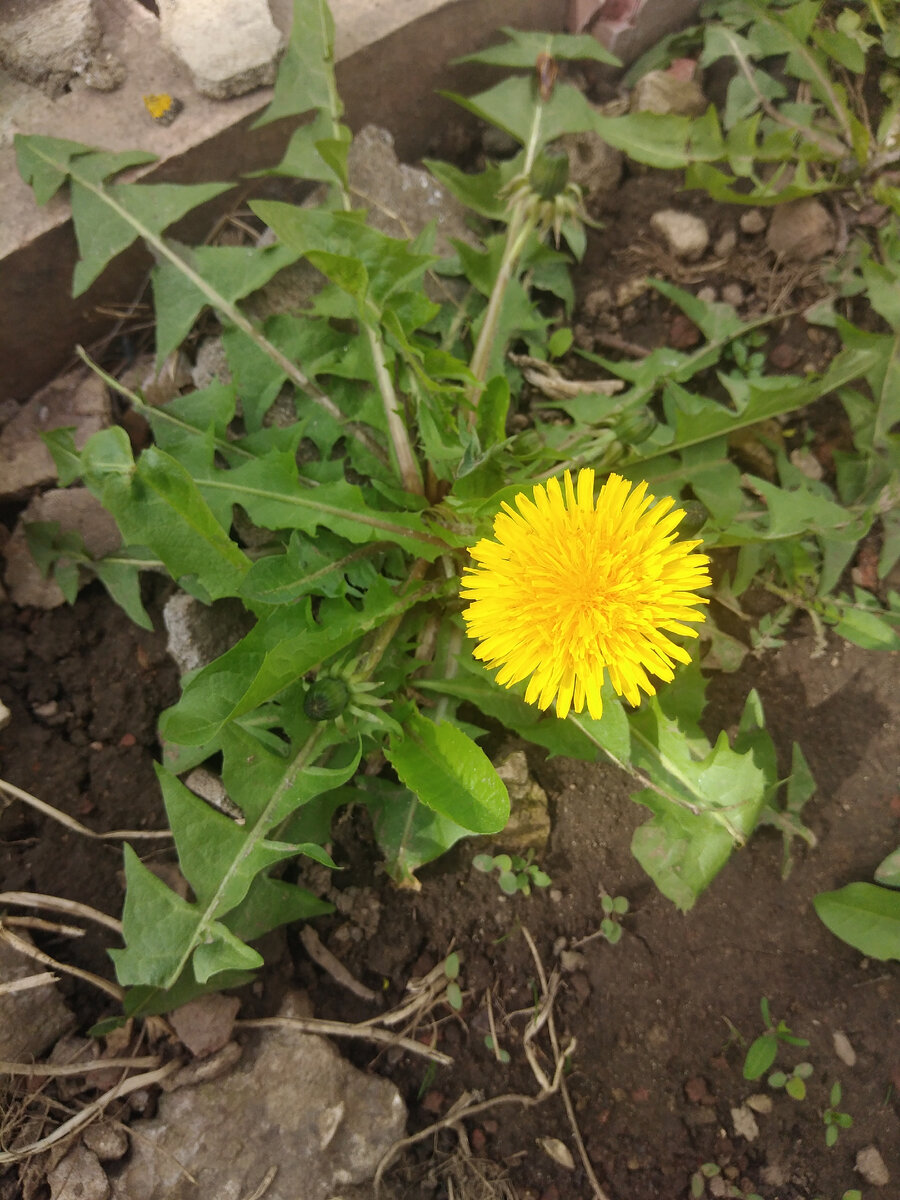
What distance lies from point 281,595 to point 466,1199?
162 centimetres

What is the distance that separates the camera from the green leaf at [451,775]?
1625 mm

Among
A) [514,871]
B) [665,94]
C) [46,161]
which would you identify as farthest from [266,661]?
[665,94]

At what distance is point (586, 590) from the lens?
154 cm

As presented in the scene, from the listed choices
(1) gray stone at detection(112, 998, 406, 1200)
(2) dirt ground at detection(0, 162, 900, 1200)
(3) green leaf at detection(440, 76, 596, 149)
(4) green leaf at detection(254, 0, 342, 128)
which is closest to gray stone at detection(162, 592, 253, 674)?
(2) dirt ground at detection(0, 162, 900, 1200)

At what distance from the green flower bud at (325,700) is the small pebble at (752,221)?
6.83ft

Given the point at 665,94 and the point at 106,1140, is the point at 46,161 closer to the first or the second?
the point at 665,94

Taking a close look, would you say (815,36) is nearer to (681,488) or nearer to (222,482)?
(681,488)

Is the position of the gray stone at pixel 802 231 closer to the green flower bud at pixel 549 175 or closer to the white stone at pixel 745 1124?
the green flower bud at pixel 549 175

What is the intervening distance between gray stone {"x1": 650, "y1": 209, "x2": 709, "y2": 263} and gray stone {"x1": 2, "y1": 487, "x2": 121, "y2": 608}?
6.66 feet

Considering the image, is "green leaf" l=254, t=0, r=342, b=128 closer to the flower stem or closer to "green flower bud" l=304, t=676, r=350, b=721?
the flower stem

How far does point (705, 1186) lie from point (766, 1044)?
0.39m

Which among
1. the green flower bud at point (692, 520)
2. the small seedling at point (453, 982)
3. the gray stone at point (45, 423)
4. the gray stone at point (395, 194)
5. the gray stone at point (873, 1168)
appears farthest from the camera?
the gray stone at point (395, 194)

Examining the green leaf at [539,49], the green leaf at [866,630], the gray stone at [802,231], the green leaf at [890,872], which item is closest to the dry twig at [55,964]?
the green leaf at [890,872]

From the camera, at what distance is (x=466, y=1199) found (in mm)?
1944
